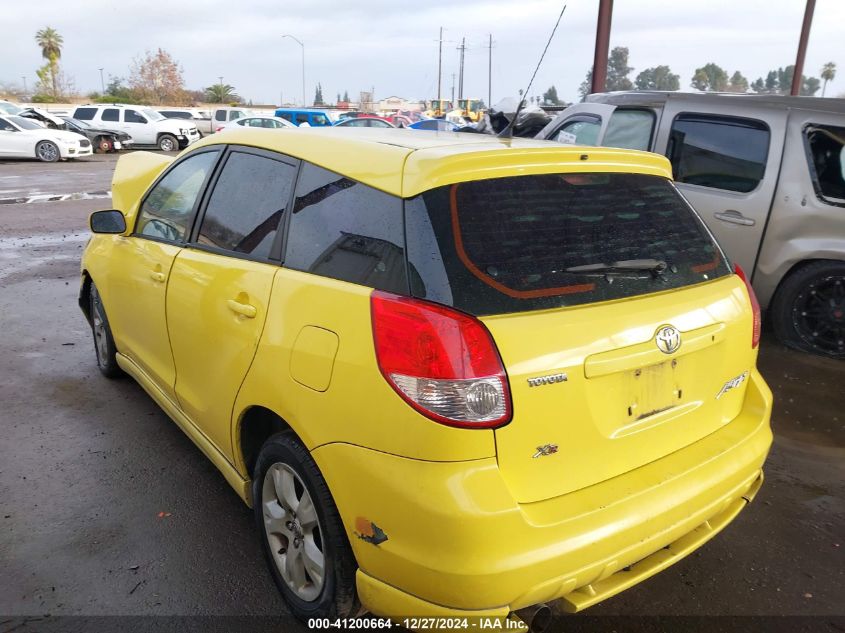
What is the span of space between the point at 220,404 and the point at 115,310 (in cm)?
163

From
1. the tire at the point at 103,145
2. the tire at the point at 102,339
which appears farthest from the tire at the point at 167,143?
the tire at the point at 102,339

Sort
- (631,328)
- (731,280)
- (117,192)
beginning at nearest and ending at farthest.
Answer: (631,328)
(731,280)
(117,192)

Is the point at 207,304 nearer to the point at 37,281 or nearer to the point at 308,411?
the point at 308,411

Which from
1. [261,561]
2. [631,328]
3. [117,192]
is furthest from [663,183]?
[117,192]

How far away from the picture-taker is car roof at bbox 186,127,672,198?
2.08 m

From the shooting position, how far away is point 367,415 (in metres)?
1.91

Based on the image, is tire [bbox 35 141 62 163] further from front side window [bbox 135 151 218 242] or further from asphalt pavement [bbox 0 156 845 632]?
front side window [bbox 135 151 218 242]

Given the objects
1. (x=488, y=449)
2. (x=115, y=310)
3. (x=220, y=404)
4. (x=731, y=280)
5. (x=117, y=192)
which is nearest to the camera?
(x=488, y=449)

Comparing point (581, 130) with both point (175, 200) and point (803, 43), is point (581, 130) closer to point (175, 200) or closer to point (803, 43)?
point (175, 200)

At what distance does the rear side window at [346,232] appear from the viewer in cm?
203

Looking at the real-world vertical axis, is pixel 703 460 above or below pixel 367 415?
below

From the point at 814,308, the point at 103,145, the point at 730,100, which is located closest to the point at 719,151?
the point at 730,100

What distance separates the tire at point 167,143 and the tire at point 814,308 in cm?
2606

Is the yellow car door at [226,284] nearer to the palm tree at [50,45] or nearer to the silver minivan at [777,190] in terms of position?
the silver minivan at [777,190]
